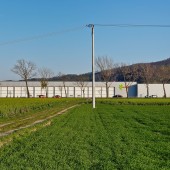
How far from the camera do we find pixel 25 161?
1176 cm

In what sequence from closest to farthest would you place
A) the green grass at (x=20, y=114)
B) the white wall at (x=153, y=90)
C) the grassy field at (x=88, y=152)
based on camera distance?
the grassy field at (x=88, y=152)
the green grass at (x=20, y=114)
the white wall at (x=153, y=90)

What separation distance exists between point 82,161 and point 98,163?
0.54m

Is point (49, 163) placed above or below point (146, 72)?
below

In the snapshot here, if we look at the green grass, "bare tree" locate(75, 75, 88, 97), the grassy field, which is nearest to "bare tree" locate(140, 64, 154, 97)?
"bare tree" locate(75, 75, 88, 97)

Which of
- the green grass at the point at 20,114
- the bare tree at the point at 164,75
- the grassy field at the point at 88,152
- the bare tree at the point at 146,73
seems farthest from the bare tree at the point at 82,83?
the grassy field at the point at 88,152

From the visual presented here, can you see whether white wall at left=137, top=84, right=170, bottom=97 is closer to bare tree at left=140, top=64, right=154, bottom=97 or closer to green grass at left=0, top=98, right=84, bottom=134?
bare tree at left=140, top=64, right=154, bottom=97

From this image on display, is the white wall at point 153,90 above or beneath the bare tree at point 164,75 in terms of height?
beneath

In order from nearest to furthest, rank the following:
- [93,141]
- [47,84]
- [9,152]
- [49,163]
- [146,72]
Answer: [49,163] → [9,152] → [93,141] → [146,72] → [47,84]

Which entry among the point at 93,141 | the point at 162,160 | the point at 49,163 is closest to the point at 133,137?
the point at 93,141

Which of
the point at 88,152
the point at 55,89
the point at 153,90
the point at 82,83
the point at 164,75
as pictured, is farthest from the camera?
the point at 55,89

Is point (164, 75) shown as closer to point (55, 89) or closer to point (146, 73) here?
point (146, 73)

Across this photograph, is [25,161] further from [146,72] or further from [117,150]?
[146,72]

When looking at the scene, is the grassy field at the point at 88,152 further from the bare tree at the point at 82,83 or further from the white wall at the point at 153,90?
the bare tree at the point at 82,83

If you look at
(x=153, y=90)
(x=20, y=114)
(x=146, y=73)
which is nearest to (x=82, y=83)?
(x=146, y=73)
